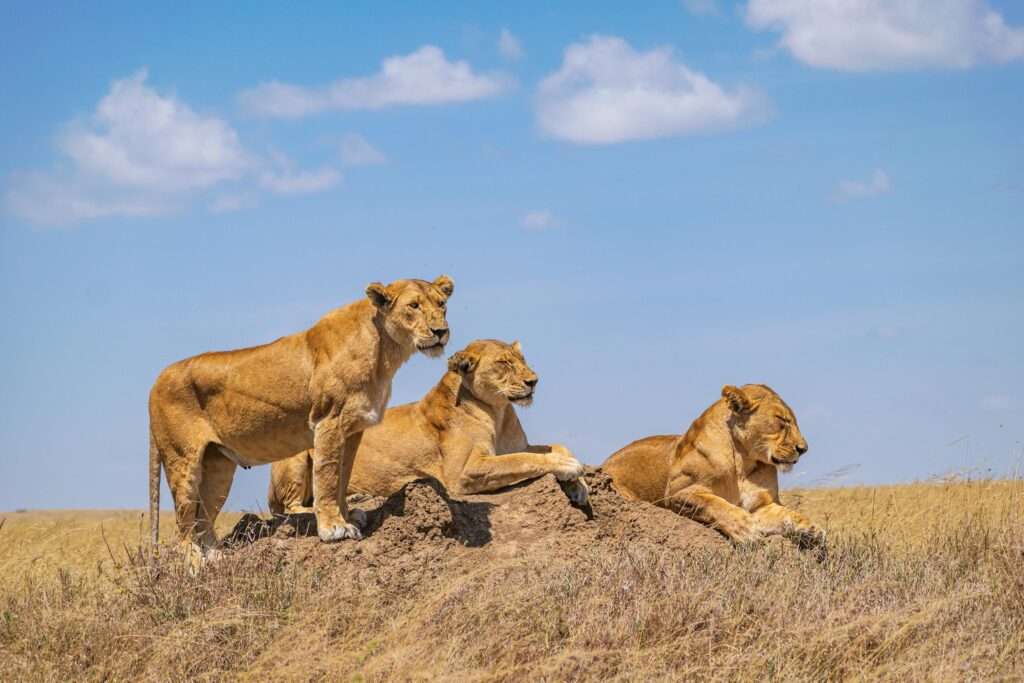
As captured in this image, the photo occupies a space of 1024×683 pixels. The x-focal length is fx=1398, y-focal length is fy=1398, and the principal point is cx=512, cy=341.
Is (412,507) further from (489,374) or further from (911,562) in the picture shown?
(911,562)

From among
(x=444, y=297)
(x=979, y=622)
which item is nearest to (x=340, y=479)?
(x=444, y=297)

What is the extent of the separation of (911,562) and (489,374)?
3.59m

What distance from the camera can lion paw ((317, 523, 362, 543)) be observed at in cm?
970

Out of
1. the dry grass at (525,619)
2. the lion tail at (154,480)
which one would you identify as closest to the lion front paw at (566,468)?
the dry grass at (525,619)

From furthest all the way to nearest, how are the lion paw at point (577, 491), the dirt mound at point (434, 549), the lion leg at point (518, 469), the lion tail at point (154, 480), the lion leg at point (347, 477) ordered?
the lion tail at point (154, 480) → the lion paw at point (577, 491) → the lion leg at point (518, 469) → the lion leg at point (347, 477) → the dirt mound at point (434, 549)

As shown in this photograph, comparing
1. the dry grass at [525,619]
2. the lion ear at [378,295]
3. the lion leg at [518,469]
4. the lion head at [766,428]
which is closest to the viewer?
the dry grass at [525,619]

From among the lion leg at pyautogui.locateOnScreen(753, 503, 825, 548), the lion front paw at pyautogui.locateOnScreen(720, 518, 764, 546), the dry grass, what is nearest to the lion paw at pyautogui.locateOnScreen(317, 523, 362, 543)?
the dry grass

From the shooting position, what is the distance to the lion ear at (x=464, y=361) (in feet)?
36.7

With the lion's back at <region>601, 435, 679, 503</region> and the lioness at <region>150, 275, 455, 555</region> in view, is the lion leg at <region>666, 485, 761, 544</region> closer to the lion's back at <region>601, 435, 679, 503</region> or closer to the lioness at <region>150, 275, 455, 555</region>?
the lion's back at <region>601, 435, 679, 503</region>

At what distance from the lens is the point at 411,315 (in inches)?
381

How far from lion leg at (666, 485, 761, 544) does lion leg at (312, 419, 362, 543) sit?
9.66ft

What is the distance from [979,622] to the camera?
9.34m

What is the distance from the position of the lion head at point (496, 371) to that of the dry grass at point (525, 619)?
5.31ft

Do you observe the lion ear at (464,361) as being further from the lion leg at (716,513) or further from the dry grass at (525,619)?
the lion leg at (716,513)
